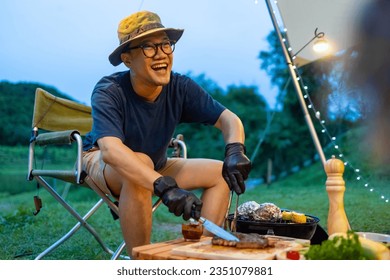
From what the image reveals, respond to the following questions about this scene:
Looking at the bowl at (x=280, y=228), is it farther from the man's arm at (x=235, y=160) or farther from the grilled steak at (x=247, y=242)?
the grilled steak at (x=247, y=242)

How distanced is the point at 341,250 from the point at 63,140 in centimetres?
115

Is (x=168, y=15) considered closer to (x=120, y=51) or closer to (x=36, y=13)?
(x=36, y=13)

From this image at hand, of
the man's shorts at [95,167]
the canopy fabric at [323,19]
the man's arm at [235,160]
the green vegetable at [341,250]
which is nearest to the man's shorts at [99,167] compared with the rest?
the man's shorts at [95,167]

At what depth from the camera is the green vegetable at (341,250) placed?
1.09 metres

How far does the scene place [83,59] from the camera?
4270mm

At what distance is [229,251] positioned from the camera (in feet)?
4.06

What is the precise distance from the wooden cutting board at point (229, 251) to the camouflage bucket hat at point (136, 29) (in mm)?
757

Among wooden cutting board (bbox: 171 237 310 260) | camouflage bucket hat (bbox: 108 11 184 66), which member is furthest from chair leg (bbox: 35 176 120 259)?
wooden cutting board (bbox: 171 237 310 260)

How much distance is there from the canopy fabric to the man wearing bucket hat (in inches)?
37.0

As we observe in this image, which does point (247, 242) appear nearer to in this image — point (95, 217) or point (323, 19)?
point (323, 19)

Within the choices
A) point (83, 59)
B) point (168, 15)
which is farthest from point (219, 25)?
point (83, 59)

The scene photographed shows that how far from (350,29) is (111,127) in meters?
1.52

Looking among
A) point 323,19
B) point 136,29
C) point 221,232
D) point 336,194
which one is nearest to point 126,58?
point 136,29

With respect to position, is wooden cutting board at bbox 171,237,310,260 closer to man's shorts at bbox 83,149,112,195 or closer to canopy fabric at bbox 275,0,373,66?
man's shorts at bbox 83,149,112,195
